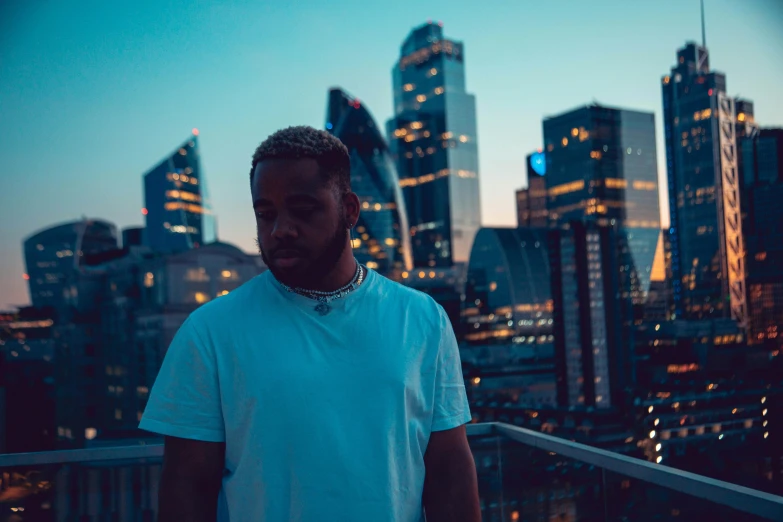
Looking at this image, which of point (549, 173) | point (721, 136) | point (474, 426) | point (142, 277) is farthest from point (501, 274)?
point (474, 426)

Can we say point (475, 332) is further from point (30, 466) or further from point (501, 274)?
point (30, 466)

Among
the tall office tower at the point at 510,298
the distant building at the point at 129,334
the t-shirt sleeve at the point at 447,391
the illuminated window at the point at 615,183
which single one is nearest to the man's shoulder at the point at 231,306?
the t-shirt sleeve at the point at 447,391

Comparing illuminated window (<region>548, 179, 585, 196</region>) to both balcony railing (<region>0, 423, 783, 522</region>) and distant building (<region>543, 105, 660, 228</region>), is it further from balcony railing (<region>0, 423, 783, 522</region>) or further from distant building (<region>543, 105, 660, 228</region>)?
balcony railing (<region>0, 423, 783, 522</region>)

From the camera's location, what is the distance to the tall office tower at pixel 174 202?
85375mm

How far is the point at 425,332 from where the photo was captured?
4.19 ft

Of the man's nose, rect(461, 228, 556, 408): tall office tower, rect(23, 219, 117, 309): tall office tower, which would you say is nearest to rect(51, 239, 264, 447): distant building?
rect(23, 219, 117, 309): tall office tower

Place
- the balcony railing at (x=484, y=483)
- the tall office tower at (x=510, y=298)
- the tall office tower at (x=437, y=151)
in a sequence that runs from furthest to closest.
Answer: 1. the tall office tower at (x=437, y=151)
2. the tall office tower at (x=510, y=298)
3. the balcony railing at (x=484, y=483)

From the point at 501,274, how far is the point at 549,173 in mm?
20104

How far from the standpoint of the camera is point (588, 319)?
5322 centimetres

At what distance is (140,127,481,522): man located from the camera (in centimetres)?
112

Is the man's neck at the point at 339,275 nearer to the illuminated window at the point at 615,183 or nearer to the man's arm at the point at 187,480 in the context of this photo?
the man's arm at the point at 187,480

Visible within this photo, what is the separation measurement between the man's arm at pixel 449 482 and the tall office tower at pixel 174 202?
8611cm

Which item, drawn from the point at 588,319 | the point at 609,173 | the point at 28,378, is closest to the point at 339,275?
the point at 28,378

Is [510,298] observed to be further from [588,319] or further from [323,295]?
[323,295]
